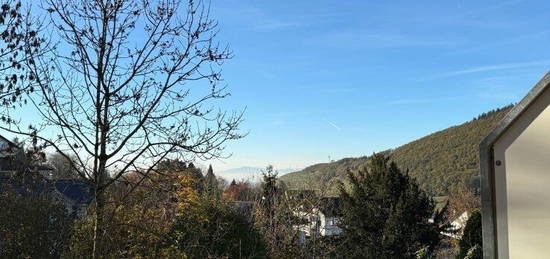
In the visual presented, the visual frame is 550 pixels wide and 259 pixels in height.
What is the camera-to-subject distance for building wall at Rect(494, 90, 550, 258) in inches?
79.9

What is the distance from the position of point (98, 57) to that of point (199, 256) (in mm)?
3239

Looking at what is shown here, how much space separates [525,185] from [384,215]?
575 inches

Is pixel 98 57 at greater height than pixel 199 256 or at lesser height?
greater

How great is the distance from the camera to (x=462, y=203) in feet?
116

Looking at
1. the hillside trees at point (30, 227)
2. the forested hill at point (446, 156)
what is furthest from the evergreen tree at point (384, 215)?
the forested hill at point (446, 156)

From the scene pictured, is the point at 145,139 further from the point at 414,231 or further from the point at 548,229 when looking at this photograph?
the point at 414,231

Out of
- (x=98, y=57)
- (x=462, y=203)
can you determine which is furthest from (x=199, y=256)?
A: (x=462, y=203)

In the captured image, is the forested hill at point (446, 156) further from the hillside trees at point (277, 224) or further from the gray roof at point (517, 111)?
the gray roof at point (517, 111)

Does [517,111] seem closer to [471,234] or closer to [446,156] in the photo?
[471,234]

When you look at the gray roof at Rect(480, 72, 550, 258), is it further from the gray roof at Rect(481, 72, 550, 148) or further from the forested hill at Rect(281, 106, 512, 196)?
the forested hill at Rect(281, 106, 512, 196)

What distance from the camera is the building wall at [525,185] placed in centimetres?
203

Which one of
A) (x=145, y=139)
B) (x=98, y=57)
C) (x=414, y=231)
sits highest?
(x=98, y=57)

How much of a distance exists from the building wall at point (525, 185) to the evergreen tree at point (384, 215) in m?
13.9

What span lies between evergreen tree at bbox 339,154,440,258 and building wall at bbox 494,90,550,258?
45.6 feet
